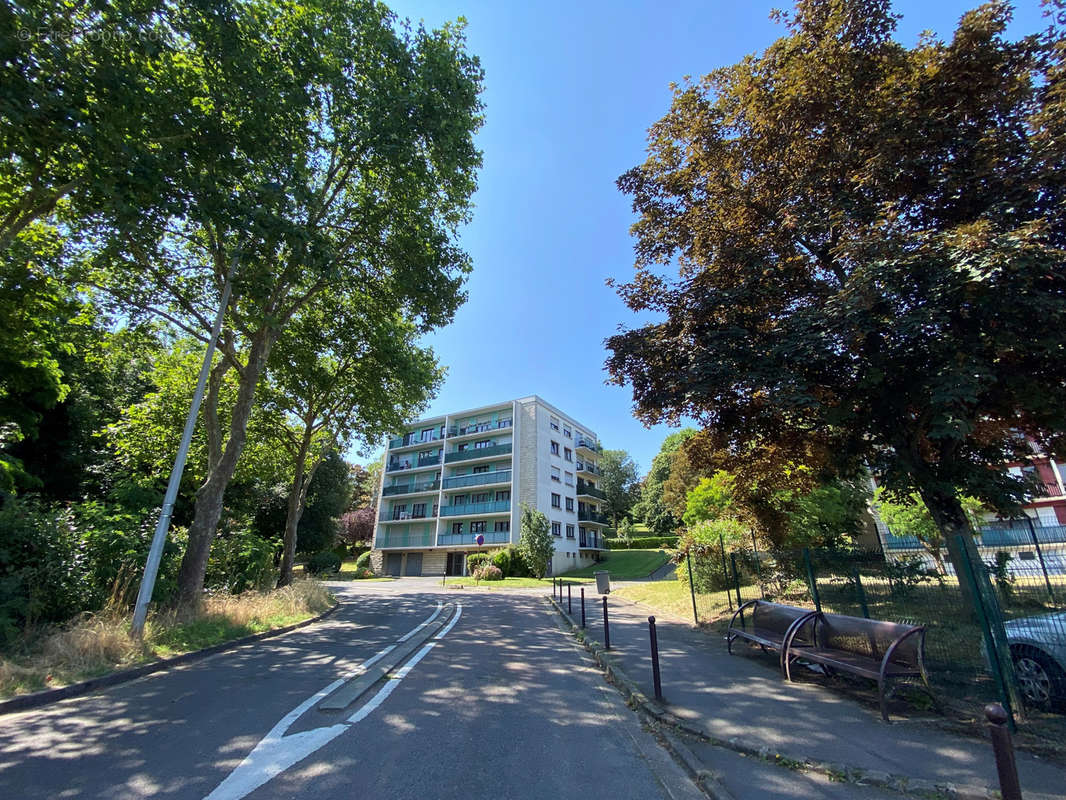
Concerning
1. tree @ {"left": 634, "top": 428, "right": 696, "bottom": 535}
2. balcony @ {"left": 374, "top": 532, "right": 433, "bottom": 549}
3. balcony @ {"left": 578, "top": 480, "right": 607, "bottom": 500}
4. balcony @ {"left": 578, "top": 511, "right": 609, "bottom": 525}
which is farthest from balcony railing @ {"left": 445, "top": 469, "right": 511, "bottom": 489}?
tree @ {"left": 634, "top": 428, "right": 696, "bottom": 535}

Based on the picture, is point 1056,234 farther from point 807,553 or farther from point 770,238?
point 807,553

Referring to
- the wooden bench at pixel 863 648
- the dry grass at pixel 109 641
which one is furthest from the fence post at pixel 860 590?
the dry grass at pixel 109 641

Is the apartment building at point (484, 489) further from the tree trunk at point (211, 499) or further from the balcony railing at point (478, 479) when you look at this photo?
the tree trunk at point (211, 499)

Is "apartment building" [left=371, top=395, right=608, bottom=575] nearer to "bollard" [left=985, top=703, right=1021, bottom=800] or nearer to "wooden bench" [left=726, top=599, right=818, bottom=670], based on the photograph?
"wooden bench" [left=726, top=599, right=818, bottom=670]

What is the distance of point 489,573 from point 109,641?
25.5 metres

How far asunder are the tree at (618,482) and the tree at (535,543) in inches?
1012

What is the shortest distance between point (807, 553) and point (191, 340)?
21.5 metres

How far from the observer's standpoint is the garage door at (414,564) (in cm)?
4203

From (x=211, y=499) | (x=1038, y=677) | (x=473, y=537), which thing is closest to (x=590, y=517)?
(x=473, y=537)

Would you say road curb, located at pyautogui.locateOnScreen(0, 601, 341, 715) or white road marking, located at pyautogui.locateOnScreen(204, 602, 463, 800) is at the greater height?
road curb, located at pyautogui.locateOnScreen(0, 601, 341, 715)

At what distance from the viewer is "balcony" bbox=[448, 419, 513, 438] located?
42000 millimetres

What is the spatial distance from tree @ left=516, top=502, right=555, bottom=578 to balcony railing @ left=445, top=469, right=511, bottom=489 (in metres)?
7.09

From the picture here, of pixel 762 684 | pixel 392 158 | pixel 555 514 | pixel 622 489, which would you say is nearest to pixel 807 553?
pixel 762 684

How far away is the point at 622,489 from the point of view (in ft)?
196
